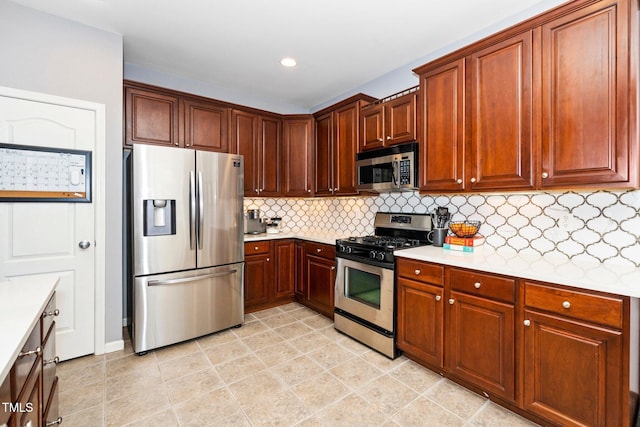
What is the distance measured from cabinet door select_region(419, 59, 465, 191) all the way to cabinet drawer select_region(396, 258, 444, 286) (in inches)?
25.5

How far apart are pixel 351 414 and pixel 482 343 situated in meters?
0.96

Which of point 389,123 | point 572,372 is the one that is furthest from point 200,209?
point 572,372

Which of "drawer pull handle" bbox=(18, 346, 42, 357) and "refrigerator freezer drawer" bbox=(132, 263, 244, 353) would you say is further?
"refrigerator freezer drawer" bbox=(132, 263, 244, 353)

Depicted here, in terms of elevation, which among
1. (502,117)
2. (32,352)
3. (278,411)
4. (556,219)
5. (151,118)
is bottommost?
(278,411)

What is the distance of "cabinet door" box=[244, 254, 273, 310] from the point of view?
345 cm

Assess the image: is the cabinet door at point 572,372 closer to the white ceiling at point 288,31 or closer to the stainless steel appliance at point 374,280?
the stainless steel appliance at point 374,280

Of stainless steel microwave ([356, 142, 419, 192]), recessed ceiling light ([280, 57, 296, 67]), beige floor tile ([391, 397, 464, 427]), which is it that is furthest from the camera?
recessed ceiling light ([280, 57, 296, 67])

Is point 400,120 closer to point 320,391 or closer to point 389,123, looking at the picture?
point 389,123

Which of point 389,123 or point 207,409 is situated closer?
point 207,409

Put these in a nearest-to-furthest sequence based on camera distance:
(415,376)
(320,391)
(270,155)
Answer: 1. (320,391)
2. (415,376)
3. (270,155)

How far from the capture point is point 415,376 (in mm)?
2248

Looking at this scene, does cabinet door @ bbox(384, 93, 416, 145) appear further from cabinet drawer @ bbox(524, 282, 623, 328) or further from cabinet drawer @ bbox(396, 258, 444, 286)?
cabinet drawer @ bbox(524, 282, 623, 328)

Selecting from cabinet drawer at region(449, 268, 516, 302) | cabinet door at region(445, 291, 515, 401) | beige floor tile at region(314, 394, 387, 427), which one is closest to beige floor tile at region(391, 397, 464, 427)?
beige floor tile at region(314, 394, 387, 427)

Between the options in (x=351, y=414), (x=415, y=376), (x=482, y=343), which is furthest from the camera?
(x=415, y=376)
